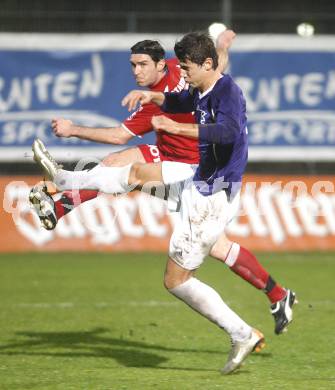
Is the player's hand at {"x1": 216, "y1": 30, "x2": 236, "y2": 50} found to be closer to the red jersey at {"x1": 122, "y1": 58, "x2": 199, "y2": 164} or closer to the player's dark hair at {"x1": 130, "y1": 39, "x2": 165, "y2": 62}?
the player's dark hair at {"x1": 130, "y1": 39, "x2": 165, "y2": 62}

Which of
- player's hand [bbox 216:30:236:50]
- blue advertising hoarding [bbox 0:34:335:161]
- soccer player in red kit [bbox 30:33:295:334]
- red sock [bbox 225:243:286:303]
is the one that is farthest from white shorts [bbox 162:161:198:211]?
blue advertising hoarding [bbox 0:34:335:161]

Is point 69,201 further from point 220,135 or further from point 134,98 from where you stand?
point 220,135

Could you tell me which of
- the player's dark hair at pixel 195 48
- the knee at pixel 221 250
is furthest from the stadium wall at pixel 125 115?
the player's dark hair at pixel 195 48

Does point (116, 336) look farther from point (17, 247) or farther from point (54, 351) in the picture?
Answer: point (17, 247)

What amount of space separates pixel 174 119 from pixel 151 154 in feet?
2.10

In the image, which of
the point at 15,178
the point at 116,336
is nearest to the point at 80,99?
the point at 15,178

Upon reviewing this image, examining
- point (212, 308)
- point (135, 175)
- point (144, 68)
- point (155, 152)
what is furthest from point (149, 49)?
point (212, 308)

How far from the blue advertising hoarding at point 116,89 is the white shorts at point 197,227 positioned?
9.10 metres

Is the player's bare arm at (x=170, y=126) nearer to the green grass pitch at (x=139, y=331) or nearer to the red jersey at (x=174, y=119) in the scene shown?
the green grass pitch at (x=139, y=331)

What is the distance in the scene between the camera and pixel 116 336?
956 centimetres

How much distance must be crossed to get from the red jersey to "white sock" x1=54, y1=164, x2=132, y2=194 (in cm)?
53

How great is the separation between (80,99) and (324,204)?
177 inches

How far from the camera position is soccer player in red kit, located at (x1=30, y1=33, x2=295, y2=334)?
26.8 feet

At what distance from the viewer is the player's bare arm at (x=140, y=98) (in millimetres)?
7324
